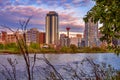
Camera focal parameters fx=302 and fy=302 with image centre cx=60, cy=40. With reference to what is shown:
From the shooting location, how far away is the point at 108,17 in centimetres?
569

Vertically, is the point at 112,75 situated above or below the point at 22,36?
below

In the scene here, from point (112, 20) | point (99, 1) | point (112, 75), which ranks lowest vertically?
point (112, 75)

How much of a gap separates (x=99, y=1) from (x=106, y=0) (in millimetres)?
210

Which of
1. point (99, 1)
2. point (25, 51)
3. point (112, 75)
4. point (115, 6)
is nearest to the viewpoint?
point (25, 51)

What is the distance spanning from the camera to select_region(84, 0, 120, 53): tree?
5.61m

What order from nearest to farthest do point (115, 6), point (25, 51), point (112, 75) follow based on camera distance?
point (25, 51) < point (115, 6) < point (112, 75)

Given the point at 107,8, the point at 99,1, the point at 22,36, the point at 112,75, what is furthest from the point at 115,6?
the point at 22,36

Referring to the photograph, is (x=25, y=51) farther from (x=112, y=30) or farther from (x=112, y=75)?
(x=112, y=75)

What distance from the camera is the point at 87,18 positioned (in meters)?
6.17

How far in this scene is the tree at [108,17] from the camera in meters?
5.61

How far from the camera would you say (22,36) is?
3.79 m

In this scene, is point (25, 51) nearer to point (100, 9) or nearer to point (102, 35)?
point (100, 9)

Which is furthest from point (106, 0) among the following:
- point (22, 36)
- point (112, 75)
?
point (22, 36)

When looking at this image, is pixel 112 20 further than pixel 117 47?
No
